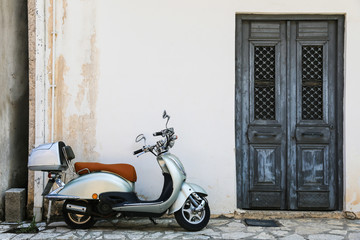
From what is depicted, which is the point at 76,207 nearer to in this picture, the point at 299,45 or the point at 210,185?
the point at 210,185

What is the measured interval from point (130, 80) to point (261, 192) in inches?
100

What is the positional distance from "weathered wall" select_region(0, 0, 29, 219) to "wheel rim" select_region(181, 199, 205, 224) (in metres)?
2.60

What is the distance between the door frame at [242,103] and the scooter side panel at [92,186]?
1.86 metres

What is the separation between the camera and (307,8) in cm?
634

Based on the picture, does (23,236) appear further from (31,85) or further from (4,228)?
(31,85)

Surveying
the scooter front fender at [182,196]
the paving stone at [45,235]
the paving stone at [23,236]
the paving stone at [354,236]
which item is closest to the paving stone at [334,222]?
the paving stone at [354,236]

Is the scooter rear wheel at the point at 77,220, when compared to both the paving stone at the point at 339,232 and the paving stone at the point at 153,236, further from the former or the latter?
the paving stone at the point at 339,232

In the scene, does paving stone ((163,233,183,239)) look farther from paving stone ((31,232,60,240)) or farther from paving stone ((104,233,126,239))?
paving stone ((31,232,60,240))

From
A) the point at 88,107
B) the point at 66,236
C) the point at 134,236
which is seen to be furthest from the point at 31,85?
the point at 134,236

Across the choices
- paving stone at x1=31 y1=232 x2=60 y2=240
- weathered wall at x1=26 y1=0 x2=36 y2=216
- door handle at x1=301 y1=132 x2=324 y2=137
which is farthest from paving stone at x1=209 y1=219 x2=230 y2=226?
weathered wall at x1=26 y1=0 x2=36 y2=216

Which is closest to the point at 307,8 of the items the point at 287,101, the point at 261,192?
the point at 287,101

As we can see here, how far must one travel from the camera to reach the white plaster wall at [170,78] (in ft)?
20.6

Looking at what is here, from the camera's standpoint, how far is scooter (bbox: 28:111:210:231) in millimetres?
5418

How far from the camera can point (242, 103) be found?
647cm
